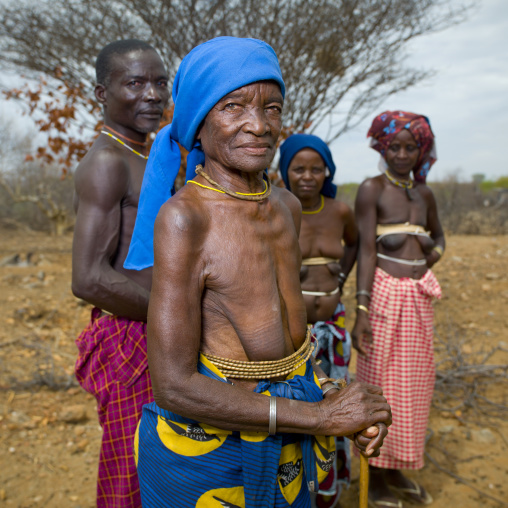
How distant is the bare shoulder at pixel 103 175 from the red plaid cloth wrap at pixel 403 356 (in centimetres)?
180

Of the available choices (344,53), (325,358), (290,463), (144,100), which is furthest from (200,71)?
(344,53)

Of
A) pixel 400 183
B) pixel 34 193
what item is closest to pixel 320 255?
pixel 400 183

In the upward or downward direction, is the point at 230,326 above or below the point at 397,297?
above

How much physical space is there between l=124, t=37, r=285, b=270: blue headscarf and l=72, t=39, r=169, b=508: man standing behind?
38 cm

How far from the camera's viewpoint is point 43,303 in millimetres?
6676

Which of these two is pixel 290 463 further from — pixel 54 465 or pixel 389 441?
pixel 54 465

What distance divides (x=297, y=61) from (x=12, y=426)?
447cm

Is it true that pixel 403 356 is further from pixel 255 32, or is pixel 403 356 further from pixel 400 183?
pixel 255 32

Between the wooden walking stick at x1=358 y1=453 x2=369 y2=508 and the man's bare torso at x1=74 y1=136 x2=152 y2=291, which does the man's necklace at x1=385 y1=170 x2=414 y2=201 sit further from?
the wooden walking stick at x1=358 y1=453 x2=369 y2=508

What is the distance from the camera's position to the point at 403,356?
2951 mm

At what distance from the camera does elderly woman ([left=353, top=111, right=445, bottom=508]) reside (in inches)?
115

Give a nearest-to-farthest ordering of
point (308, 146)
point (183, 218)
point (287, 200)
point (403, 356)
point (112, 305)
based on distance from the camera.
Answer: point (183, 218) → point (287, 200) → point (112, 305) → point (308, 146) → point (403, 356)

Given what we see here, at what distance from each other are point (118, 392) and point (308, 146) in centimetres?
165

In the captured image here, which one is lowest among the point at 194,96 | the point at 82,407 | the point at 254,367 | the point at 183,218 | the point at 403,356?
the point at 82,407
